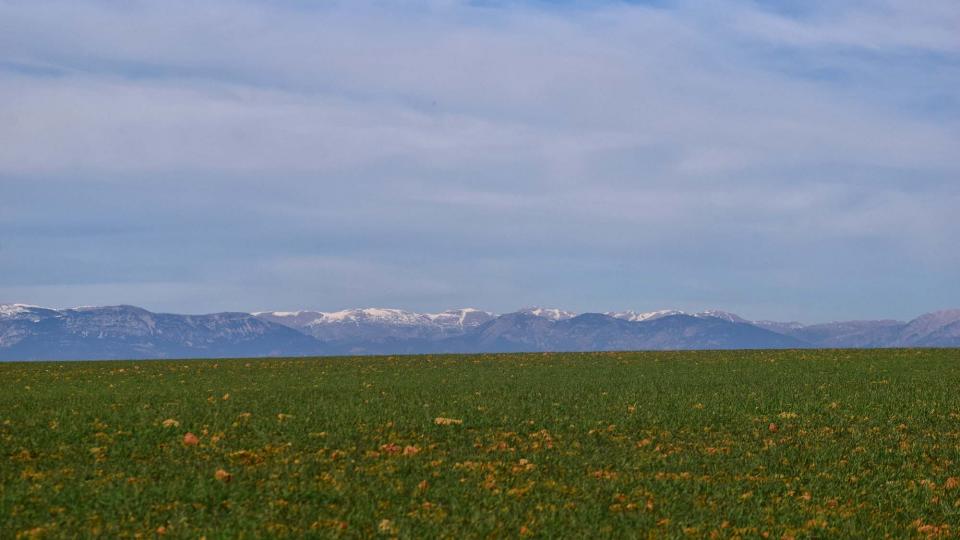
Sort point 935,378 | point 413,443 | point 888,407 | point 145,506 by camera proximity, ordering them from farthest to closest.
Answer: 1. point 935,378
2. point 888,407
3. point 413,443
4. point 145,506

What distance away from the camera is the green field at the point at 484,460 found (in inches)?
644

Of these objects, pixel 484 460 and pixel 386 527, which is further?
pixel 484 460

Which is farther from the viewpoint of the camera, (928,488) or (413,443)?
(413,443)

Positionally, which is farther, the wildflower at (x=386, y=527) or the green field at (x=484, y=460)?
the green field at (x=484, y=460)

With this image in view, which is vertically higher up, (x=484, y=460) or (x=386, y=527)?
(x=484, y=460)

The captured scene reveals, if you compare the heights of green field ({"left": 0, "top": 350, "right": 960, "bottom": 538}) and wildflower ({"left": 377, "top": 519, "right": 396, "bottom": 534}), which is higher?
green field ({"left": 0, "top": 350, "right": 960, "bottom": 538})

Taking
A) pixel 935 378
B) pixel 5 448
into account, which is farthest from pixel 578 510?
pixel 935 378

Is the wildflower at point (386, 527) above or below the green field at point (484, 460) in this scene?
below

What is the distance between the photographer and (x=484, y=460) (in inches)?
829

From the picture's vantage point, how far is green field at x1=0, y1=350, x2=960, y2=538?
16359 millimetres

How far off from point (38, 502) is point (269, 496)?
383 cm

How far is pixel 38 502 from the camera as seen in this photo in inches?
663

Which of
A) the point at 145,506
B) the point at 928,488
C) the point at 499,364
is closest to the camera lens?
the point at 145,506

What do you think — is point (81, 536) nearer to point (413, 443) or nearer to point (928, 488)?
point (413, 443)
